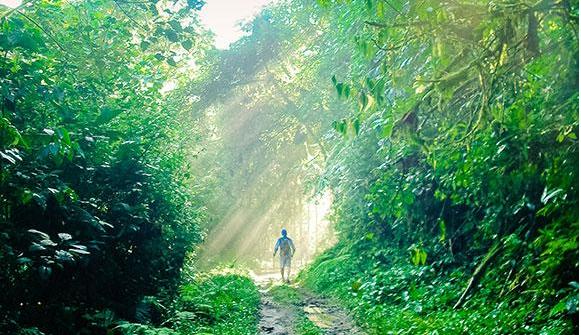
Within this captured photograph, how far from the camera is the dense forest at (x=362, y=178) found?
5.25m

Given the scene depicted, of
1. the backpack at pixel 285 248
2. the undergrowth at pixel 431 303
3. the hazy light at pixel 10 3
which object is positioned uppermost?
the backpack at pixel 285 248

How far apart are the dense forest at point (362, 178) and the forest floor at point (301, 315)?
155 millimetres

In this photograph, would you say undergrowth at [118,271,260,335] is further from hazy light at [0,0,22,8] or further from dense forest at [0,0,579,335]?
hazy light at [0,0,22,8]

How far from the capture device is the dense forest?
5.25 m

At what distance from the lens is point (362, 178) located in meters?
15.0

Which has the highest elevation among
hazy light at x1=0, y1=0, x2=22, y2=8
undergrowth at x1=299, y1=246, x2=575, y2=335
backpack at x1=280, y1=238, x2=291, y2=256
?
backpack at x1=280, y1=238, x2=291, y2=256

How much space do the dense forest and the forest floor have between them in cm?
15

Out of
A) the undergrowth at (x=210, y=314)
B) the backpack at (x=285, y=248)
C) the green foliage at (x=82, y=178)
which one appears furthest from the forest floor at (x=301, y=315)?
the backpack at (x=285, y=248)

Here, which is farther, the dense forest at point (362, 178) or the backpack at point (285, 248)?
the backpack at point (285, 248)

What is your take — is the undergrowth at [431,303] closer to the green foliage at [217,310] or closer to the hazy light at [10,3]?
the green foliage at [217,310]

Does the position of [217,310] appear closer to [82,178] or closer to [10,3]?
[82,178]

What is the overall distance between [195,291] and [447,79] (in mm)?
7808

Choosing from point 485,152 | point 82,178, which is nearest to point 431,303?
point 485,152

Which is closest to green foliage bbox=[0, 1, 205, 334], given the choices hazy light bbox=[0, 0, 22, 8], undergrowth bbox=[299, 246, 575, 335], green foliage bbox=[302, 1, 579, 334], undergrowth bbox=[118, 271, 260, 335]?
hazy light bbox=[0, 0, 22, 8]
